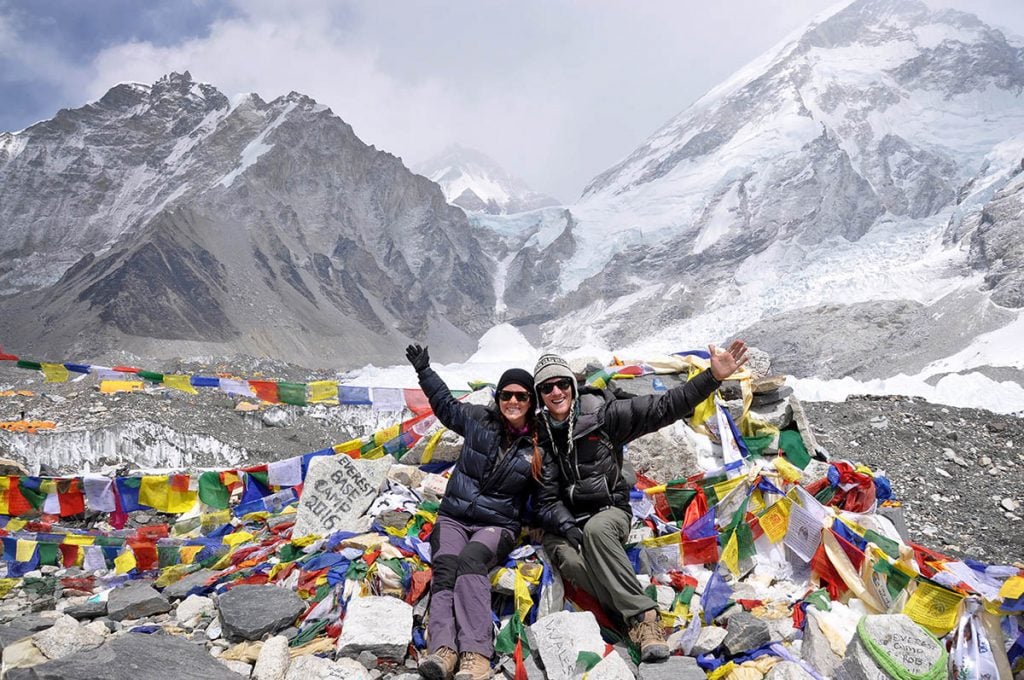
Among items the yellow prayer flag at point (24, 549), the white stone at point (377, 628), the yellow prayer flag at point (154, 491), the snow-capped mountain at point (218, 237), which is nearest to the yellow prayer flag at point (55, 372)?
the yellow prayer flag at point (154, 491)

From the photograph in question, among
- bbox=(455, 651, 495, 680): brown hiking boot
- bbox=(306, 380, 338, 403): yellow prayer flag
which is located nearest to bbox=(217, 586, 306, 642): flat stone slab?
bbox=(455, 651, 495, 680): brown hiking boot

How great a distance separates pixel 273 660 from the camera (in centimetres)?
340

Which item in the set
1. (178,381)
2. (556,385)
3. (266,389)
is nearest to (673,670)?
(556,385)

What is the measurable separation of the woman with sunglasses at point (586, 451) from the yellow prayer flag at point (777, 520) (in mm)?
1410

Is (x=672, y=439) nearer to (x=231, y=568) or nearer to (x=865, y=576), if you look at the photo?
(x=865, y=576)

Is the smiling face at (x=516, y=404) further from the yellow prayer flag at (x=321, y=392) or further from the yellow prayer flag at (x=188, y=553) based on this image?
the yellow prayer flag at (x=321, y=392)

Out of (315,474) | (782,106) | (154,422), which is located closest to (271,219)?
(154,422)

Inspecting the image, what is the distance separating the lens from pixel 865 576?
4.22 meters

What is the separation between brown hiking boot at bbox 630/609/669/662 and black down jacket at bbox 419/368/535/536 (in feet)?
3.22

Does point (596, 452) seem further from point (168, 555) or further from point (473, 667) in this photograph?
point (168, 555)

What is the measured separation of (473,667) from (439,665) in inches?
7.2

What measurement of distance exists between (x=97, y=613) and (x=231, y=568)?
0.99m

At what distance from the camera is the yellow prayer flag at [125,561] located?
636 cm

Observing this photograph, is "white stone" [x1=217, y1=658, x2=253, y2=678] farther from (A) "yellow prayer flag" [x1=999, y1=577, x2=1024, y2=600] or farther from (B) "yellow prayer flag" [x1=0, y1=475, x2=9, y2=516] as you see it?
(B) "yellow prayer flag" [x1=0, y1=475, x2=9, y2=516]
